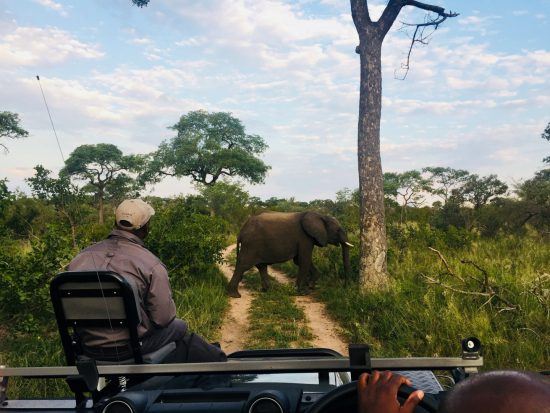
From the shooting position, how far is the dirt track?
23.3 ft

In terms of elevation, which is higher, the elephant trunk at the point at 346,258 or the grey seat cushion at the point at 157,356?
the grey seat cushion at the point at 157,356

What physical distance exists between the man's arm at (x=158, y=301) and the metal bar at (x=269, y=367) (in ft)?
3.78

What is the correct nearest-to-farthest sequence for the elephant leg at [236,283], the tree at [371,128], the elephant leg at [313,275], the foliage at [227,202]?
the tree at [371,128]
the elephant leg at [236,283]
the elephant leg at [313,275]
the foliage at [227,202]

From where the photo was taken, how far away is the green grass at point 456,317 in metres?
5.66

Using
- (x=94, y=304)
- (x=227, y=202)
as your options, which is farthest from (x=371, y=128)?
(x=227, y=202)

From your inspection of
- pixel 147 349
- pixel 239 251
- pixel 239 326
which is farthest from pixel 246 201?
pixel 147 349

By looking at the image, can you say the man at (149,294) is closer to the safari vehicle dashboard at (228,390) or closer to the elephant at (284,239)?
the safari vehicle dashboard at (228,390)

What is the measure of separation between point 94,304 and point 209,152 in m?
35.8

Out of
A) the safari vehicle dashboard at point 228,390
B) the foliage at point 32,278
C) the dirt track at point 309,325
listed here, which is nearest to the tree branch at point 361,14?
the dirt track at point 309,325

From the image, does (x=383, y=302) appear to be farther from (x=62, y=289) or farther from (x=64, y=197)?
(x=62, y=289)

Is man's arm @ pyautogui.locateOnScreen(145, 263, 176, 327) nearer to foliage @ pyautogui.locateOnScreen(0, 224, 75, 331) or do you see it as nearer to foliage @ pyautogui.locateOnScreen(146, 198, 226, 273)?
foliage @ pyautogui.locateOnScreen(0, 224, 75, 331)

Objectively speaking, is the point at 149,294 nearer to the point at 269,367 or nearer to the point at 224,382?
the point at 224,382

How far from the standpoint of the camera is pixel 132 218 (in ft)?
11.0

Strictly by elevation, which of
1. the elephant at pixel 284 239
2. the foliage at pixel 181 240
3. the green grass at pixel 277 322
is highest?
the foliage at pixel 181 240
